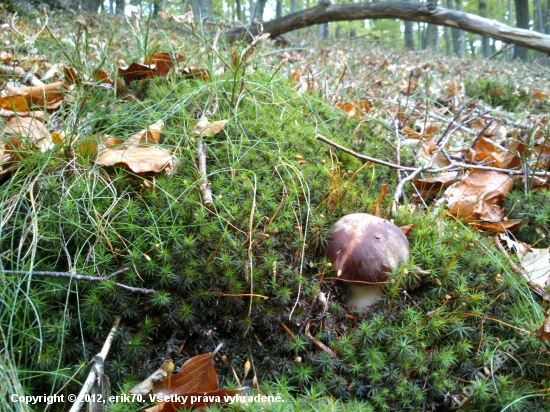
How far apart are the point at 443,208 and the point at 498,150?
1216 millimetres

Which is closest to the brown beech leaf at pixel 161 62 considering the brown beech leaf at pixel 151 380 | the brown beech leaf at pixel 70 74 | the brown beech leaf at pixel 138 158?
the brown beech leaf at pixel 70 74

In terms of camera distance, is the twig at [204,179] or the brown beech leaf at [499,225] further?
the brown beech leaf at [499,225]

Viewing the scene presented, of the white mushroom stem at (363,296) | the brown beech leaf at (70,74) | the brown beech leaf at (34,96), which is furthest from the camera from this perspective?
the brown beech leaf at (70,74)

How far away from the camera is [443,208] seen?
7.43 ft

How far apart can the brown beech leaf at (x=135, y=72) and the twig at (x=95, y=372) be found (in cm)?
183

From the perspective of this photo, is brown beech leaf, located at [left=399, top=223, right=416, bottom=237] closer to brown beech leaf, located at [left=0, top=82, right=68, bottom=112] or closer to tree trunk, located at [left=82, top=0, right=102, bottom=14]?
brown beech leaf, located at [left=0, top=82, right=68, bottom=112]

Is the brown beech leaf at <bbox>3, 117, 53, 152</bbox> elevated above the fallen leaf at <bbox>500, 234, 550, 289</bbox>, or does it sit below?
above

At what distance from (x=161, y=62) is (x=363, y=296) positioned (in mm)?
2100

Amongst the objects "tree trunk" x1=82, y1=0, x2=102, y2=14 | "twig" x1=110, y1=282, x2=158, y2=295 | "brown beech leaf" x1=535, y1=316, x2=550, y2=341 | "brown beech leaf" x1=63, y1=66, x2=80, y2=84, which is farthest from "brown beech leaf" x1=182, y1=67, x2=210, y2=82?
"tree trunk" x1=82, y1=0, x2=102, y2=14

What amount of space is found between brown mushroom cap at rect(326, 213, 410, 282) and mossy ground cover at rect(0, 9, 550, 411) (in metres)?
0.06

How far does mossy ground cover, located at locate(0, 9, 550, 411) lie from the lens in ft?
5.09

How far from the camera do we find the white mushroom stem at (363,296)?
70.5 inches

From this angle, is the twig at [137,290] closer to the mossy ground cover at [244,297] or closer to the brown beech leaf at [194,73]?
the mossy ground cover at [244,297]

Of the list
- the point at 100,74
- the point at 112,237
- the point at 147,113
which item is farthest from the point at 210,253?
the point at 100,74
